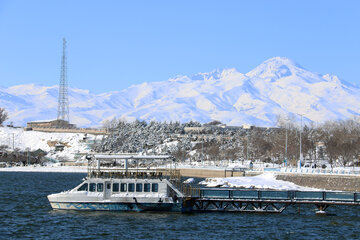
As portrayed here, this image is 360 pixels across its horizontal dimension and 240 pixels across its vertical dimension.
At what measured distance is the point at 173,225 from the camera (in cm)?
5006

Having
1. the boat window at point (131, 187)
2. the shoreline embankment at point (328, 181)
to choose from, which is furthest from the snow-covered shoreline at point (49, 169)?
the boat window at point (131, 187)

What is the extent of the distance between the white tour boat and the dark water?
2.51 ft

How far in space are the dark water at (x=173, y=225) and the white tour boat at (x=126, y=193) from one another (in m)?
0.77

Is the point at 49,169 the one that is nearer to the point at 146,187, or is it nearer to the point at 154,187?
the point at 146,187

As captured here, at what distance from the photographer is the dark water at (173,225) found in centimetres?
4666

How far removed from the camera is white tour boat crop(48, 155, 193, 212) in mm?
54969

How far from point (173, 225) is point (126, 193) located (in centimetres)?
697


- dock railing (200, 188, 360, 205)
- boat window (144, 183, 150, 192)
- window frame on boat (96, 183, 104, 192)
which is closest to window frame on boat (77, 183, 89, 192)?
window frame on boat (96, 183, 104, 192)

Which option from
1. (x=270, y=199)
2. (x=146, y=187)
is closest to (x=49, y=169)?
(x=146, y=187)

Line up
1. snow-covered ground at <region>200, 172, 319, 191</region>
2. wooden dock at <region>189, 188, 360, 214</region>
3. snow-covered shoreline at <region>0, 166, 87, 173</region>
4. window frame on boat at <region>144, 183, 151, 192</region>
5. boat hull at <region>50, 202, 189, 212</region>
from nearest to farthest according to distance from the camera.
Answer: boat hull at <region>50, 202, 189, 212</region>, window frame on boat at <region>144, 183, 151, 192</region>, wooden dock at <region>189, 188, 360, 214</region>, snow-covered ground at <region>200, 172, 319, 191</region>, snow-covered shoreline at <region>0, 166, 87, 173</region>

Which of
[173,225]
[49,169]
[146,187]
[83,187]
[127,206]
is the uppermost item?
[146,187]

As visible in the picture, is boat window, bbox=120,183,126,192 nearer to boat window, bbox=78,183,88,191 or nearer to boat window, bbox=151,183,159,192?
boat window, bbox=151,183,159,192

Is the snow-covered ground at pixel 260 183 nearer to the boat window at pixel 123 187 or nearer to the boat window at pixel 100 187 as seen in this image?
the boat window at pixel 123 187

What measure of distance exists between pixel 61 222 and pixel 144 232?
26.4 feet
